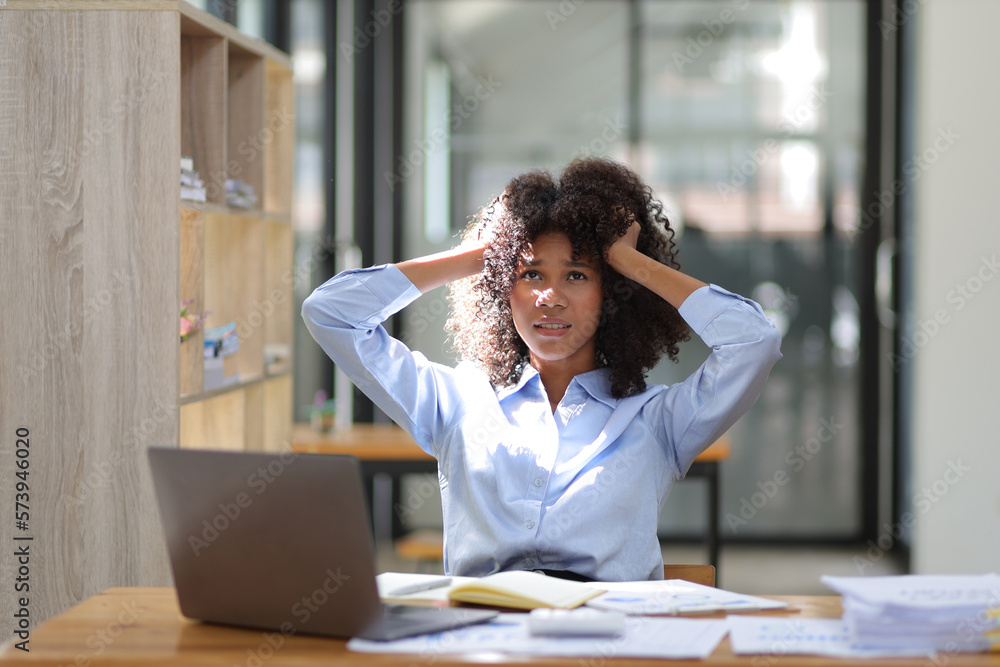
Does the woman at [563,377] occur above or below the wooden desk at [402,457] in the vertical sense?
above

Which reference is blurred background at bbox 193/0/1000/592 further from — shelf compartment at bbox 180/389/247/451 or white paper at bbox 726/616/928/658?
white paper at bbox 726/616/928/658

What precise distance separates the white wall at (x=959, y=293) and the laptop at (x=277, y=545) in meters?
3.07

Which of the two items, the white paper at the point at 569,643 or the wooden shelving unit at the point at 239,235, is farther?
the wooden shelving unit at the point at 239,235

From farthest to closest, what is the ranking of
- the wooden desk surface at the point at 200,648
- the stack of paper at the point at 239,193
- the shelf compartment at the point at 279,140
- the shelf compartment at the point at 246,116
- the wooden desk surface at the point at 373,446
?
1. the wooden desk surface at the point at 373,446
2. the shelf compartment at the point at 279,140
3. the shelf compartment at the point at 246,116
4. the stack of paper at the point at 239,193
5. the wooden desk surface at the point at 200,648

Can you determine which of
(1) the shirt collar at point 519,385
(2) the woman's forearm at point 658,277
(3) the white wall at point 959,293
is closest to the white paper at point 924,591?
(2) the woman's forearm at point 658,277

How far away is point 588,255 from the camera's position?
190cm

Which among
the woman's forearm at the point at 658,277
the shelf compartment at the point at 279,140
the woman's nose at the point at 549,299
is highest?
the shelf compartment at the point at 279,140

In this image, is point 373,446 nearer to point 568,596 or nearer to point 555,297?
point 555,297

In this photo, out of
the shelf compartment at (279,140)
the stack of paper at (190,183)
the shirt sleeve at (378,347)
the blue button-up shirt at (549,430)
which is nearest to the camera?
the blue button-up shirt at (549,430)

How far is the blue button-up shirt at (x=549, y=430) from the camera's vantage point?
1.79m

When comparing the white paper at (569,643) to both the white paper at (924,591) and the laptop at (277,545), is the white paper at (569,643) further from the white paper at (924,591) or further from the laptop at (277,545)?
the white paper at (924,591)

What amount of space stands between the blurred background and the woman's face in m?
2.91

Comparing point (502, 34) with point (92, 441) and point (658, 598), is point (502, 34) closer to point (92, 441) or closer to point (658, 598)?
point (92, 441)

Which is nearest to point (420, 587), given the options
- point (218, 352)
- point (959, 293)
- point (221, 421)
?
point (218, 352)
